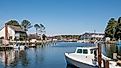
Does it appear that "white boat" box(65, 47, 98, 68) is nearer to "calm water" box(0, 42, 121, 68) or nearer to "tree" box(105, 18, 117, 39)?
"calm water" box(0, 42, 121, 68)

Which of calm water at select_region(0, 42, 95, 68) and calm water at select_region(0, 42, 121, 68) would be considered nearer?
calm water at select_region(0, 42, 95, 68)

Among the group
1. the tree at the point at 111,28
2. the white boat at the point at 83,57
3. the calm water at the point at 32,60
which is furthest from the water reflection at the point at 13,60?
the tree at the point at 111,28

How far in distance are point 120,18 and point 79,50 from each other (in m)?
113

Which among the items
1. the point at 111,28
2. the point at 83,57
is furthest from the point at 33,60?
the point at 111,28

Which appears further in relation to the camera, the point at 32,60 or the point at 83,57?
the point at 32,60

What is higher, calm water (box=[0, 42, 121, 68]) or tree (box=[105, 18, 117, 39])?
tree (box=[105, 18, 117, 39])

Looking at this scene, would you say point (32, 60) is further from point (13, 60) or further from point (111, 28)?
point (111, 28)

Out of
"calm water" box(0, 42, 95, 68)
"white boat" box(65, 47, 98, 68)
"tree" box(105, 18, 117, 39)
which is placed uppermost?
"tree" box(105, 18, 117, 39)

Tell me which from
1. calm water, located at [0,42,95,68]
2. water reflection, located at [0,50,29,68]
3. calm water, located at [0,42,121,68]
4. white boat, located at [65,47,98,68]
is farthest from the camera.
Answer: water reflection, located at [0,50,29,68]

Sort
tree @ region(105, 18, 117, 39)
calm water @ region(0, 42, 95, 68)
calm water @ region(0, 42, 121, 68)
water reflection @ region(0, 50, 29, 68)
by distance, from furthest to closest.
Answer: tree @ region(105, 18, 117, 39)
water reflection @ region(0, 50, 29, 68)
calm water @ region(0, 42, 121, 68)
calm water @ region(0, 42, 95, 68)

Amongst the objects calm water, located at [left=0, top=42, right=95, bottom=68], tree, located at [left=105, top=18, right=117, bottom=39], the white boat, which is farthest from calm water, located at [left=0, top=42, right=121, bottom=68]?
tree, located at [left=105, top=18, right=117, bottom=39]

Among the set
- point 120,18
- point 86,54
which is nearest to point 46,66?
point 86,54

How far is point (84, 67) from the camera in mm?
34875

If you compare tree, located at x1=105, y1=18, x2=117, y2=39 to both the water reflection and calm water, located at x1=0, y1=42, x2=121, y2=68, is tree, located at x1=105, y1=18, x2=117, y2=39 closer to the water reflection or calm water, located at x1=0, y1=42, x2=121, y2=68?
calm water, located at x1=0, y1=42, x2=121, y2=68
